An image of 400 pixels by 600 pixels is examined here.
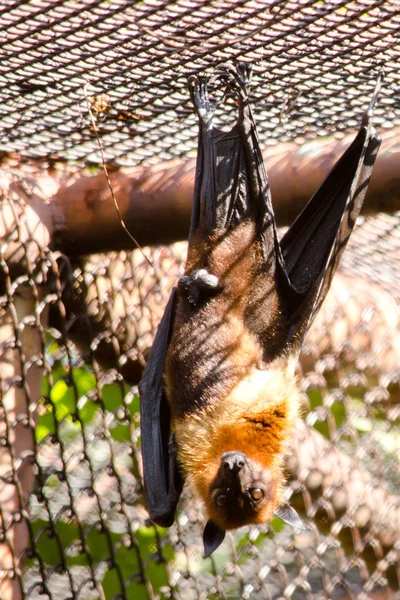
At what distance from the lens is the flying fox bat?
2.73 metres

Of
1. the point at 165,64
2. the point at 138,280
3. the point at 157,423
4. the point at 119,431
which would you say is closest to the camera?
the point at 165,64

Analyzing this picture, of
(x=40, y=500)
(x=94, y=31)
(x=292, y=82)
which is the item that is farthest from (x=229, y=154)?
(x=40, y=500)

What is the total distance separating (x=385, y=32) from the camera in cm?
255

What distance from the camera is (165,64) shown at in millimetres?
2674

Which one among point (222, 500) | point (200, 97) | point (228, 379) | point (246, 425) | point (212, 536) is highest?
point (200, 97)

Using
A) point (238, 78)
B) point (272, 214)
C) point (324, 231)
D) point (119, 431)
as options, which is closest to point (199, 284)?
point (272, 214)

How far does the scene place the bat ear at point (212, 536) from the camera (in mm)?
2855

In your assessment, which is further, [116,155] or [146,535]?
[146,535]

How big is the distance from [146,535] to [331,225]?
2088 millimetres

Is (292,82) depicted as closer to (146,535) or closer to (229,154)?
(229,154)

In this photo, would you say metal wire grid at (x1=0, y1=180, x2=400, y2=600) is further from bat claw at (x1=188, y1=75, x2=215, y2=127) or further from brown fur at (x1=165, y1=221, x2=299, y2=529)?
bat claw at (x1=188, y1=75, x2=215, y2=127)

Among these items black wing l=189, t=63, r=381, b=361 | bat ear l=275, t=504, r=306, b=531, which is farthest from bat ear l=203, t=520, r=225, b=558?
black wing l=189, t=63, r=381, b=361

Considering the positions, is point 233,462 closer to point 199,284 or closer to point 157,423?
point 157,423

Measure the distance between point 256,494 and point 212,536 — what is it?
27cm
